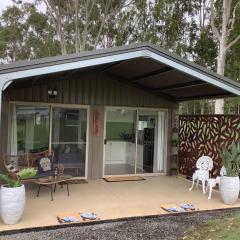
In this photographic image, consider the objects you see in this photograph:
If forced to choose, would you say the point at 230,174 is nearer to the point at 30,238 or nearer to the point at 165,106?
the point at 165,106

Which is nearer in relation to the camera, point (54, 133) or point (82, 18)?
point (54, 133)

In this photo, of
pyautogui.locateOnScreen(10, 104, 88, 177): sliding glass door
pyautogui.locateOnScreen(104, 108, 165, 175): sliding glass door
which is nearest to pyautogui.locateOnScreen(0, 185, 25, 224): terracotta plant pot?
pyautogui.locateOnScreen(10, 104, 88, 177): sliding glass door

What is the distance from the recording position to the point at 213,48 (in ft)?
59.1

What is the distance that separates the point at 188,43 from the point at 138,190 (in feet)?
42.0

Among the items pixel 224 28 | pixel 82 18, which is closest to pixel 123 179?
pixel 224 28

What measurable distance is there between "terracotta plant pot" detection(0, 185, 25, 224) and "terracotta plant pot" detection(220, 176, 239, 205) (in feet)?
12.3

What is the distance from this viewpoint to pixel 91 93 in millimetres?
8453

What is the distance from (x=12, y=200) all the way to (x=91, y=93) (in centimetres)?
410

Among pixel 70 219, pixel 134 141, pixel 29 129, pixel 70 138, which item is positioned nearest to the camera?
pixel 70 219

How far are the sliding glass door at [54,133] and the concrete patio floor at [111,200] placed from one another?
78 centimetres

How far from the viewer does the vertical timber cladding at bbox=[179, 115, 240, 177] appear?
25.0 feet

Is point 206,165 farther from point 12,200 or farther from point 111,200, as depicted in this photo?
point 12,200

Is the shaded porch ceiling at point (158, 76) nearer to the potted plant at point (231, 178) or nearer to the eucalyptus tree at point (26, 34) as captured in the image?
the potted plant at point (231, 178)

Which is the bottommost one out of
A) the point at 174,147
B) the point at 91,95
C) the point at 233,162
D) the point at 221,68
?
the point at 233,162
